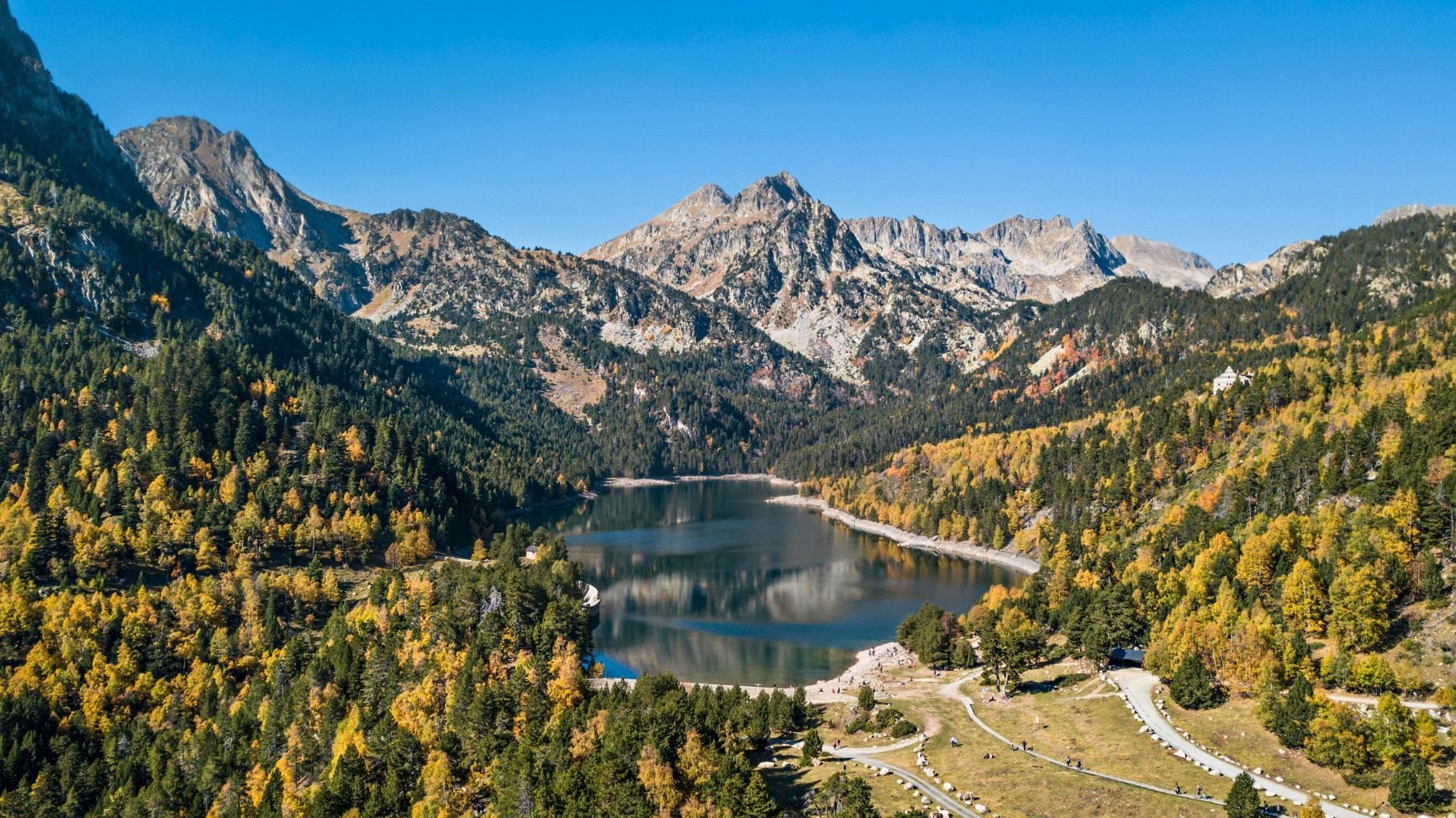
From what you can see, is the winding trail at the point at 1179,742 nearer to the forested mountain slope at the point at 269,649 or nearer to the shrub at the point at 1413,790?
the shrub at the point at 1413,790

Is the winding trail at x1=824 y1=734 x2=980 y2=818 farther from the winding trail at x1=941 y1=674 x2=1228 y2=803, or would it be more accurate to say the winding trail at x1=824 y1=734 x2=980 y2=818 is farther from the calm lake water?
the calm lake water

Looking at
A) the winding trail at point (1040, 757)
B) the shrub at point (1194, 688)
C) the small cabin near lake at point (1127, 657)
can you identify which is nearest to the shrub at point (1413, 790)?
the winding trail at point (1040, 757)

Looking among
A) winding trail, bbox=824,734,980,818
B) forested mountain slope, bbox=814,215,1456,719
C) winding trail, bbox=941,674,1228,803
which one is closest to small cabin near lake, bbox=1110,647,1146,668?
forested mountain slope, bbox=814,215,1456,719

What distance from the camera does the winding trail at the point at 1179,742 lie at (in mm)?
61525

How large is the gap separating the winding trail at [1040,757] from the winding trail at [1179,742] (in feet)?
17.4

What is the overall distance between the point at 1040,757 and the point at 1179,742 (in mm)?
11600

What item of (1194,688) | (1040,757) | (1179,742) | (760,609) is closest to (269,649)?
(760,609)

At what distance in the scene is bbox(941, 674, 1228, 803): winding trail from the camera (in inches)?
2532

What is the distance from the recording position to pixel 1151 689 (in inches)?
3625

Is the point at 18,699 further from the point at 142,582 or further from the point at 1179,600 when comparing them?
the point at 1179,600

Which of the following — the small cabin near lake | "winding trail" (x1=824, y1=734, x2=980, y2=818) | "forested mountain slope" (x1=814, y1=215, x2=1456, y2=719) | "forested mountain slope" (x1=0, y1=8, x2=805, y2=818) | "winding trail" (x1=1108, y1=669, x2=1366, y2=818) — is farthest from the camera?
the small cabin near lake

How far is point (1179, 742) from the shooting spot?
2980 inches

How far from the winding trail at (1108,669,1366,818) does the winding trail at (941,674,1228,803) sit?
5.30 metres

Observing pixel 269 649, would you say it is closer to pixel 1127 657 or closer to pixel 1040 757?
pixel 1040 757
